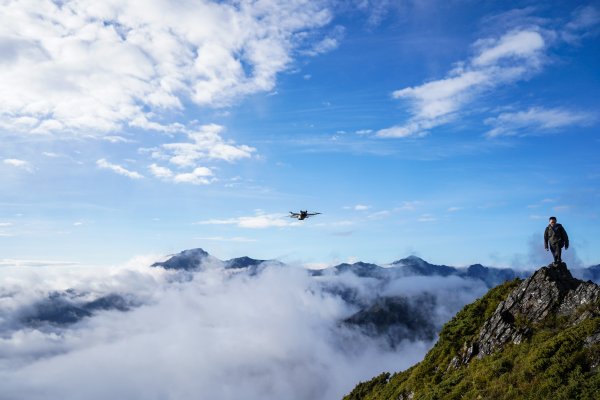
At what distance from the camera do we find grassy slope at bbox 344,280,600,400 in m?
21.4

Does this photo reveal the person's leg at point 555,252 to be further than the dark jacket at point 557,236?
Yes

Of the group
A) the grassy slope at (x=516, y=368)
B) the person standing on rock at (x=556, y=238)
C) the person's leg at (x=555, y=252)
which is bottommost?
the grassy slope at (x=516, y=368)

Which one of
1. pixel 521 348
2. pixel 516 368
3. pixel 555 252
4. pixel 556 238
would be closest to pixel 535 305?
pixel 555 252

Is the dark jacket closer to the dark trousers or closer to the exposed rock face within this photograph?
the dark trousers

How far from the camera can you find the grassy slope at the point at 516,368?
21406mm

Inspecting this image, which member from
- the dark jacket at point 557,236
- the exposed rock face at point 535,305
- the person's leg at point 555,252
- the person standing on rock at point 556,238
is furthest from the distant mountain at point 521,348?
the dark jacket at point 557,236

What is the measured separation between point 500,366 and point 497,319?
8087mm

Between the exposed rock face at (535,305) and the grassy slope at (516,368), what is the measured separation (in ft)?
3.28

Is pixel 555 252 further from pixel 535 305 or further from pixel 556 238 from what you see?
pixel 535 305

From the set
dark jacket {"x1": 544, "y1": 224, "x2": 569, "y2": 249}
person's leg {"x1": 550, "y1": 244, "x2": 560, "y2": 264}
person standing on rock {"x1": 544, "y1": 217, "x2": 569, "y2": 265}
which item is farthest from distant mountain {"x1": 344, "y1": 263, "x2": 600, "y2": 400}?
dark jacket {"x1": 544, "y1": 224, "x2": 569, "y2": 249}

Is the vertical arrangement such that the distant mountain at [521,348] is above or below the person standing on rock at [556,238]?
below

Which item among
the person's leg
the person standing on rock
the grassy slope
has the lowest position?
the grassy slope

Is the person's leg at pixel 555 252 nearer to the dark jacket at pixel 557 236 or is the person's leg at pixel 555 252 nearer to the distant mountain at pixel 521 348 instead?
the dark jacket at pixel 557 236

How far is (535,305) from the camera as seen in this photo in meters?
32.3
